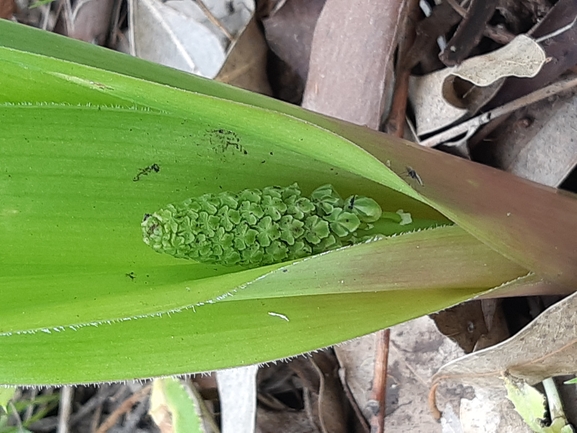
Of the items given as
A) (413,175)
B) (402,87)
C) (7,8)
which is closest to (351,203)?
(413,175)

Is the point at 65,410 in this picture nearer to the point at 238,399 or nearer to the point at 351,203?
the point at 238,399

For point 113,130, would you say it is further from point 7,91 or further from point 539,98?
point 539,98

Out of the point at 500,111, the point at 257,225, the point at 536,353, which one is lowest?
the point at 536,353

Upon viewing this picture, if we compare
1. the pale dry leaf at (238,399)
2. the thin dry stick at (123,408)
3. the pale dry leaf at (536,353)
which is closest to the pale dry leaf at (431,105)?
the pale dry leaf at (536,353)

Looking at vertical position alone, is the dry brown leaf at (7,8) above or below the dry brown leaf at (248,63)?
above

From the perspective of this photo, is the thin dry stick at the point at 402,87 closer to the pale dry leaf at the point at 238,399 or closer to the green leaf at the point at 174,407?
the pale dry leaf at the point at 238,399

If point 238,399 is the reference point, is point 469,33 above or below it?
above

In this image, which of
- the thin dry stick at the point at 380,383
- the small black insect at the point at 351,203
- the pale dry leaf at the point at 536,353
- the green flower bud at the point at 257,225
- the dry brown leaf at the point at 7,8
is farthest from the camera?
the dry brown leaf at the point at 7,8
